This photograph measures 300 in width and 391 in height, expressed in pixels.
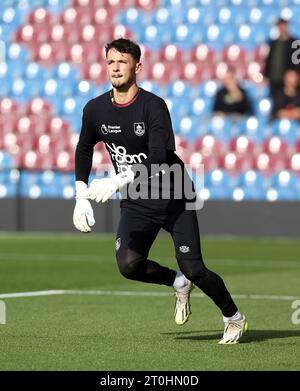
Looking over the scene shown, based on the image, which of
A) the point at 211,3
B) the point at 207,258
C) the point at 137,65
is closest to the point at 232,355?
the point at 137,65

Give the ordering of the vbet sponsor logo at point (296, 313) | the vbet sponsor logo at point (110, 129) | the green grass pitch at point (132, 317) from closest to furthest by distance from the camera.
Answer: the green grass pitch at point (132, 317), the vbet sponsor logo at point (110, 129), the vbet sponsor logo at point (296, 313)

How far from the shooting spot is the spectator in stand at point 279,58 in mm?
22469

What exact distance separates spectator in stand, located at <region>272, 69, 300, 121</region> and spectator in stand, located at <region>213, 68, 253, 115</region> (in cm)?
66

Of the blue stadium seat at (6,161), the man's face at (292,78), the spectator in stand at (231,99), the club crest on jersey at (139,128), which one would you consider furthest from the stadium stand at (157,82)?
the club crest on jersey at (139,128)

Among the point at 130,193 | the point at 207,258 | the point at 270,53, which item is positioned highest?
the point at 270,53

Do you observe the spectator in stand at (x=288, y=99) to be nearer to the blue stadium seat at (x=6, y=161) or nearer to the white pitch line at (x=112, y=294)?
the blue stadium seat at (x=6, y=161)

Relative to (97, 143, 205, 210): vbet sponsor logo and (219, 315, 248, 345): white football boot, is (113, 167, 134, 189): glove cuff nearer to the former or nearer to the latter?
(97, 143, 205, 210): vbet sponsor logo

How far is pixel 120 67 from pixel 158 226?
1.24m

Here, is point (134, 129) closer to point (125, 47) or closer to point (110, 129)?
point (110, 129)

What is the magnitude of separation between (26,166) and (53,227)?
2.34 m

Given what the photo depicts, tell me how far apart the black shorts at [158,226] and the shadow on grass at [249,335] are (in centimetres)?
76

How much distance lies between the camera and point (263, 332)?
29.8 ft

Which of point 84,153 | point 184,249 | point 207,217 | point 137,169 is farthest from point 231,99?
point 137,169
